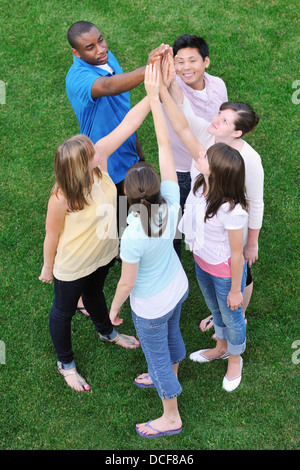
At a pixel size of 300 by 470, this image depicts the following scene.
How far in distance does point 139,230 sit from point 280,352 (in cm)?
205

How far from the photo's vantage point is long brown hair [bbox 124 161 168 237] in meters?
2.92

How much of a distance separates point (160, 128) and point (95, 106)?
96cm

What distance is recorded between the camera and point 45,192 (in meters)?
5.84

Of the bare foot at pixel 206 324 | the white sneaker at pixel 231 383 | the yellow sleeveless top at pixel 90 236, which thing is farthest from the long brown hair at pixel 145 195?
the bare foot at pixel 206 324

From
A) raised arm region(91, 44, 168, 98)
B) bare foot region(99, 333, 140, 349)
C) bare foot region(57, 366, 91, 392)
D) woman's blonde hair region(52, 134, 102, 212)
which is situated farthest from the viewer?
bare foot region(99, 333, 140, 349)

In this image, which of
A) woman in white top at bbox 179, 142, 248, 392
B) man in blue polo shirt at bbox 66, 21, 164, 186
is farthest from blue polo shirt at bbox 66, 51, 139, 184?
woman in white top at bbox 179, 142, 248, 392

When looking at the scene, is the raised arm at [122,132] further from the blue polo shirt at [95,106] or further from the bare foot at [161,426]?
the bare foot at [161,426]

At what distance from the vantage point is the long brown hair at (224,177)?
3148 millimetres

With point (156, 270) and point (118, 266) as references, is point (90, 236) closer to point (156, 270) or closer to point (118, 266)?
point (156, 270)

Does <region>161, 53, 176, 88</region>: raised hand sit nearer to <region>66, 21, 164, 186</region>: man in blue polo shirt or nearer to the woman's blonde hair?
<region>66, 21, 164, 186</region>: man in blue polo shirt

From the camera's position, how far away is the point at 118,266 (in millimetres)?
5223

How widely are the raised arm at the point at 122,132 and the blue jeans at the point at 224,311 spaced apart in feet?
3.32

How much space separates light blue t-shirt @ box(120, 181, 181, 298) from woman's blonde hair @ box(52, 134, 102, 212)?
42 centimetres
